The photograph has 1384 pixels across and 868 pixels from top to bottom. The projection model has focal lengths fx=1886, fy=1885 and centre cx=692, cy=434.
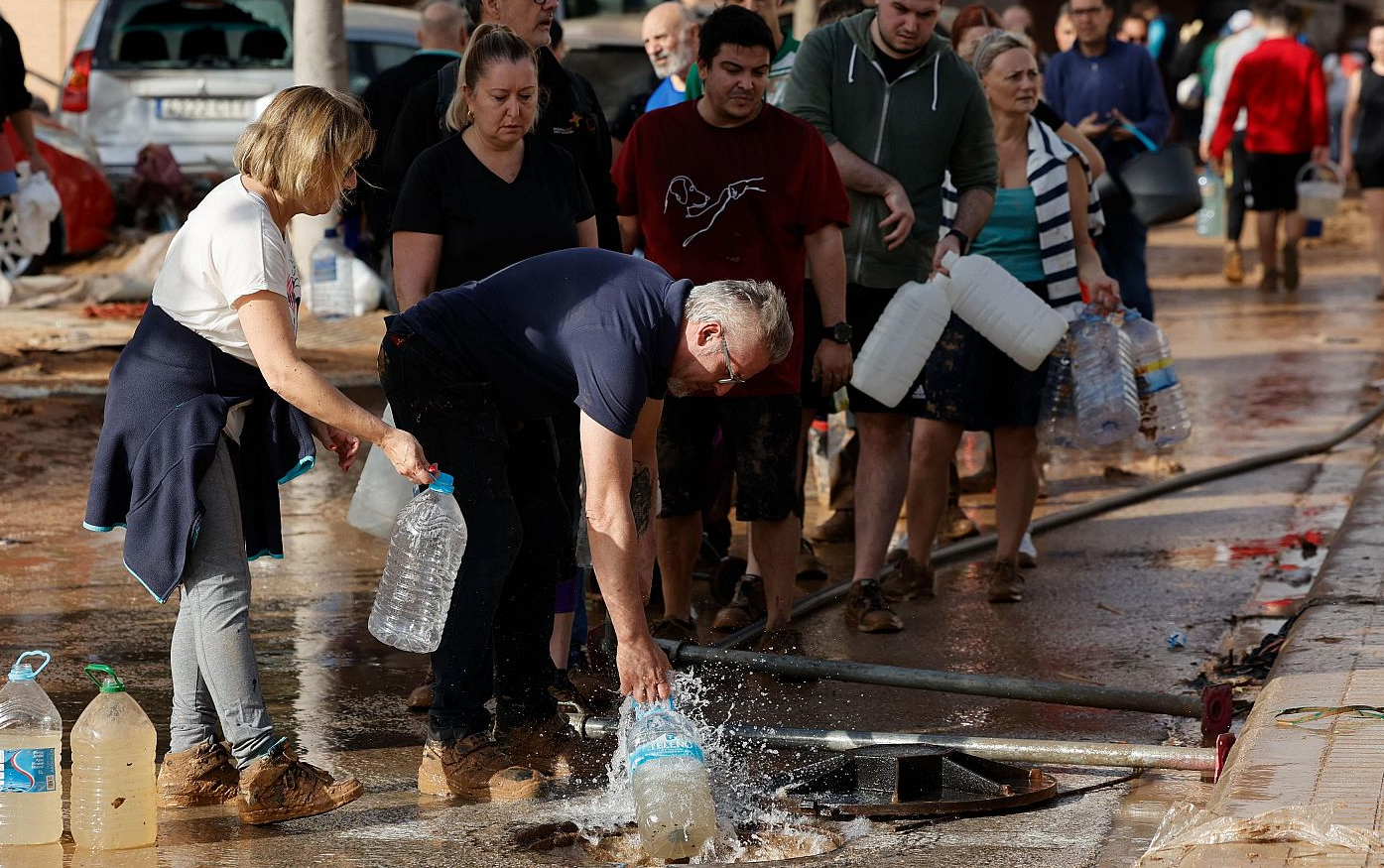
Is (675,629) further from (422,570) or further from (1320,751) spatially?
(1320,751)

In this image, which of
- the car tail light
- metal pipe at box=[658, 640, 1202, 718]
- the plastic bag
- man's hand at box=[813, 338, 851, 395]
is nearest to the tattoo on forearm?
metal pipe at box=[658, 640, 1202, 718]

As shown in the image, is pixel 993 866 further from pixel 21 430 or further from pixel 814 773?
pixel 21 430

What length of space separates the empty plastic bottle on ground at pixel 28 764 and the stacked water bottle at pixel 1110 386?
392 cm

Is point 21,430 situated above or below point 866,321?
below

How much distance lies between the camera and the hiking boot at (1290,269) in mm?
16672

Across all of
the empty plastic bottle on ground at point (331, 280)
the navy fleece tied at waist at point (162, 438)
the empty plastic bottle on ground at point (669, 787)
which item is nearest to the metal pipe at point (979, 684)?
the empty plastic bottle on ground at point (669, 787)

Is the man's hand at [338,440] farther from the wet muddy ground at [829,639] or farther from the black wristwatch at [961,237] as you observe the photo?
the black wristwatch at [961,237]

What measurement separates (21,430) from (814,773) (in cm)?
591

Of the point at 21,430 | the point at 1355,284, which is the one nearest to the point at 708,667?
the point at 21,430

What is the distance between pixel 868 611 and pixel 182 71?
30.2 ft

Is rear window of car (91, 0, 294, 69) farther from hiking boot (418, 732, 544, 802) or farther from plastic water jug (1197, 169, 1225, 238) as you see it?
hiking boot (418, 732, 544, 802)

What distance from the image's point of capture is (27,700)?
174 inches

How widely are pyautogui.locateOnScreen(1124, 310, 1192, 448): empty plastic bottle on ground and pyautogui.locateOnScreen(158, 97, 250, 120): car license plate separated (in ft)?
28.2

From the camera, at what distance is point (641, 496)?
17.3 feet
